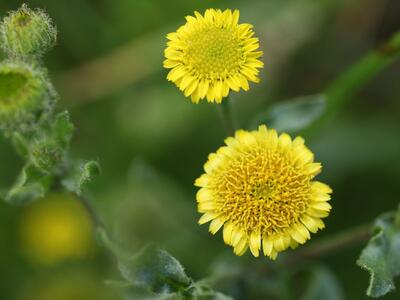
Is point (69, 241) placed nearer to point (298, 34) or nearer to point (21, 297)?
point (21, 297)

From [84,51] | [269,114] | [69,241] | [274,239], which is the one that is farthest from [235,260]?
[84,51]

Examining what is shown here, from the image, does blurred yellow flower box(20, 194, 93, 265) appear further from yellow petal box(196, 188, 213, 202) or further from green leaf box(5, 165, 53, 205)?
yellow petal box(196, 188, 213, 202)

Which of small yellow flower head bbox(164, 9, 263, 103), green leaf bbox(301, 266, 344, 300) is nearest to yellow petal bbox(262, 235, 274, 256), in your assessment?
small yellow flower head bbox(164, 9, 263, 103)

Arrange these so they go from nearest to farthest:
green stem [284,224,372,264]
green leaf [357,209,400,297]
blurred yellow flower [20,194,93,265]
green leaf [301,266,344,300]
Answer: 1. green leaf [357,209,400,297]
2. green stem [284,224,372,264]
3. green leaf [301,266,344,300]
4. blurred yellow flower [20,194,93,265]

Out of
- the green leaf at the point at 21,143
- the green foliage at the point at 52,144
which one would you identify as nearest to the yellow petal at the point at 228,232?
the green foliage at the point at 52,144

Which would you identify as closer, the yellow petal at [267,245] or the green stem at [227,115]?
the yellow petal at [267,245]

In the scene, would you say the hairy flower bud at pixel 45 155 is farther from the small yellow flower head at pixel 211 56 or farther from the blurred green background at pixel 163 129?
the blurred green background at pixel 163 129
